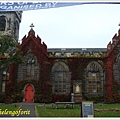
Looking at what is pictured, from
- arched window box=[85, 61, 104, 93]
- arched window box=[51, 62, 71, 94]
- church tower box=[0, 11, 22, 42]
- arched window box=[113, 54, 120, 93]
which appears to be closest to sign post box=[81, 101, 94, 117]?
arched window box=[51, 62, 71, 94]

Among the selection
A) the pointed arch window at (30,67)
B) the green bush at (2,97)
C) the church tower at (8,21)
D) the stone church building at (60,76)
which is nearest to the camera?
the stone church building at (60,76)

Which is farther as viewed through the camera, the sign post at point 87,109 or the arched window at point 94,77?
the arched window at point 94,77

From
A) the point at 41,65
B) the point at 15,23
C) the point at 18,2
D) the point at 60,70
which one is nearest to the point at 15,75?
the point at 41,65

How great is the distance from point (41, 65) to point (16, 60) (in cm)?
825

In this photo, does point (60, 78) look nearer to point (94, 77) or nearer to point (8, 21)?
point (94, 77)

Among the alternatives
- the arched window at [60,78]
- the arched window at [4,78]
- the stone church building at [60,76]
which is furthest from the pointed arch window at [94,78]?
the arched window at [4,78]

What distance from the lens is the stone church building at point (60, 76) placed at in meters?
28.3

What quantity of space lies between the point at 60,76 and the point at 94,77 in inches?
183

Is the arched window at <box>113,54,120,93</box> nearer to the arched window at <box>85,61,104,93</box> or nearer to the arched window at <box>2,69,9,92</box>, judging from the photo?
the arched window at <box>85,61,104,93</box>

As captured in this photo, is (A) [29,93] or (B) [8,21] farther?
(B) [8,21]

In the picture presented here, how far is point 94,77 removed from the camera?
2981cm

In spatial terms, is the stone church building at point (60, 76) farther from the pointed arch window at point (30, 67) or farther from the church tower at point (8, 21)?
the church tower at point (8, 21)

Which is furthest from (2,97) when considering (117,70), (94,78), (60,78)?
(117,70)

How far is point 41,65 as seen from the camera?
95.6 ft
